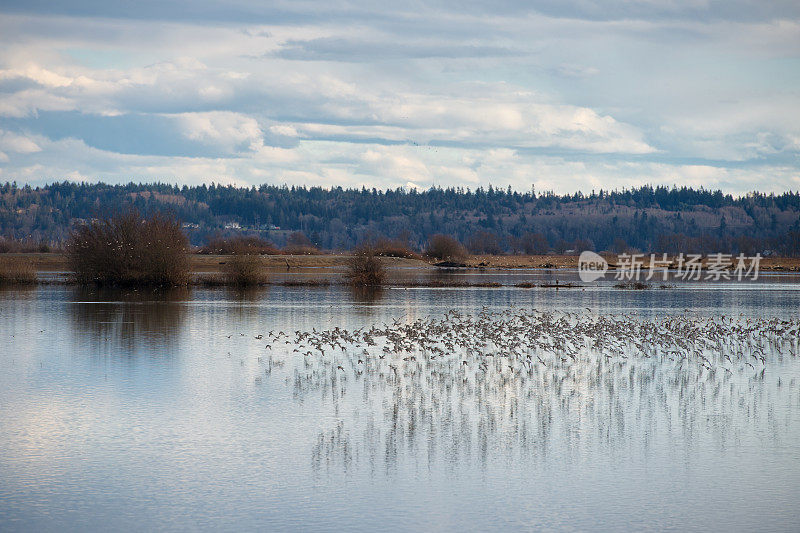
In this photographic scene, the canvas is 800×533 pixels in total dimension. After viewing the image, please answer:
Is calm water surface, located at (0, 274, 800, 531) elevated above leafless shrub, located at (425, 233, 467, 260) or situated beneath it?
situated beneath

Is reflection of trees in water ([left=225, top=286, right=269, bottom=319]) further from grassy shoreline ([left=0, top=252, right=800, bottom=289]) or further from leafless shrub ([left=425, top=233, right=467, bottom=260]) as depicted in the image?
leafless shrub ([left=425, top=233, right=467, bottom=260])

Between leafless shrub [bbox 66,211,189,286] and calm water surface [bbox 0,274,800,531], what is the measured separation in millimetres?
28916

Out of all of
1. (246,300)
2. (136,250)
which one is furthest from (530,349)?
(136,250)

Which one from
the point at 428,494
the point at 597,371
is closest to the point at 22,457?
the point at 428,494

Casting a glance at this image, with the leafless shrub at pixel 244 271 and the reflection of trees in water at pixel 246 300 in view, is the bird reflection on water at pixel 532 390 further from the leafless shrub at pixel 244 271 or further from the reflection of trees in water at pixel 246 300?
the leafless shrub at pixel 244 271

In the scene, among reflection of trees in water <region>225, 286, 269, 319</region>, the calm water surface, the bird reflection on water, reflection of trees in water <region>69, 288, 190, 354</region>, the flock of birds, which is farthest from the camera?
reflection of trees in water <region>225, 286, 269, 319</region>

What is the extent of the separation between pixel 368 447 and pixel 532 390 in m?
5.57

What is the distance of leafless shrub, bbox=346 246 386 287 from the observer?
187 feet

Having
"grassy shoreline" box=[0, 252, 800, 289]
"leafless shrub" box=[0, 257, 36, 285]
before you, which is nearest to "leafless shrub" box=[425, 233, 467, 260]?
"grassy shoreline" box=[0, 252, 800, 289]

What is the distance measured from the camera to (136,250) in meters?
51.3

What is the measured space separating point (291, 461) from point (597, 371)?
9811 millimetres

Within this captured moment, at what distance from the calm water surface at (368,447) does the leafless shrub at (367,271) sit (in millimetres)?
34403

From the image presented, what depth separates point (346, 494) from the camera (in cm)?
1006

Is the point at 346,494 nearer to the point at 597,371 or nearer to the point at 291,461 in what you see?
the point at 291,461
